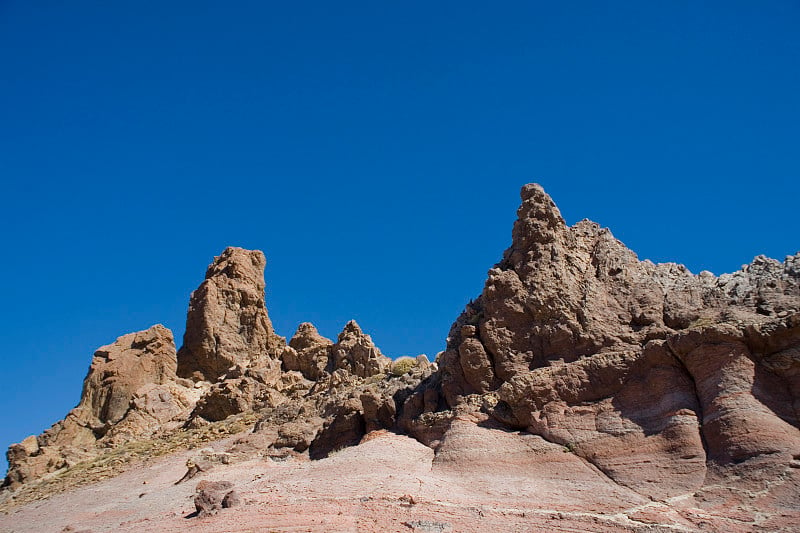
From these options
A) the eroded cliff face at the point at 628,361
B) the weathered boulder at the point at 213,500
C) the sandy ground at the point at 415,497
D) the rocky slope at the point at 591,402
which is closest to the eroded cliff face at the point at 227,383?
the rocky slope at the point at 591,402

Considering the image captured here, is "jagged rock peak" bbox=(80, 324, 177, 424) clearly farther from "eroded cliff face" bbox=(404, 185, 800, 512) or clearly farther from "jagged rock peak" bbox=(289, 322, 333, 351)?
"eroded cliff face" bbox=(404, 185, 800, 512)

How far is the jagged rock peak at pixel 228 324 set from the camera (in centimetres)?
5353

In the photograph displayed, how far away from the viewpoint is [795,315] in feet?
72.3

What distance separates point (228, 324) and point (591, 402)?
122 feet

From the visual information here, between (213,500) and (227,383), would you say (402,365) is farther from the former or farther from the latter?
(213,500)

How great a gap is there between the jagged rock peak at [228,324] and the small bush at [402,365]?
11.3 metres

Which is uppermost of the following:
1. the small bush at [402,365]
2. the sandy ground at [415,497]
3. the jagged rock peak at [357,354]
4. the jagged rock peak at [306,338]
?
the jagged rock peak at [306,338]

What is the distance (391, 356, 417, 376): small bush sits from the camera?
1593 inches

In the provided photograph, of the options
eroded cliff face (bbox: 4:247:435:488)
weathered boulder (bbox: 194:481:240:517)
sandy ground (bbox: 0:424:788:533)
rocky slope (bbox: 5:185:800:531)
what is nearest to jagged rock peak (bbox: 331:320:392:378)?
eroded cliff face (bbox: 4:247:435:488)

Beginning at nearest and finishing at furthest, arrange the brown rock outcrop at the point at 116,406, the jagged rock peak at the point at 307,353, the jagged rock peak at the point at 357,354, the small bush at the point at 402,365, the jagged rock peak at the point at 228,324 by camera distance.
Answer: the small bush at the point at 402,365
the brown rock outcrop at the point at 116,406
the jagged rock peak at the point at 357,354
the jagged rock peak at the point at 307,353
the jagged rock peak at the point at 228,324

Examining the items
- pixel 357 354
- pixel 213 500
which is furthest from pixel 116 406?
pixel 213 500

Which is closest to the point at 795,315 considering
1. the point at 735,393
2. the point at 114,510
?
the point at 735,393

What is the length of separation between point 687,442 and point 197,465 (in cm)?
2073

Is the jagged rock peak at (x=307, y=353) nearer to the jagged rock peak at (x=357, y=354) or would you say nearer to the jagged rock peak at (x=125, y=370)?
the jagged rock peak at (x=357, y=354)
